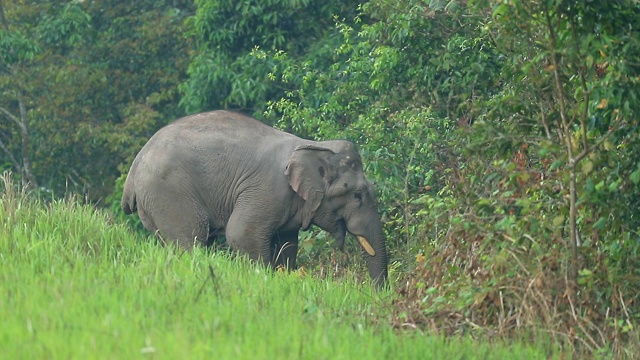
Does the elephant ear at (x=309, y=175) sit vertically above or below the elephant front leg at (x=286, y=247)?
above

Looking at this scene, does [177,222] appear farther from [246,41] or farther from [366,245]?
[246,41]

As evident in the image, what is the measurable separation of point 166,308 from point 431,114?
6226 mm

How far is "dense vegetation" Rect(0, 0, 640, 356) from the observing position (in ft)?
26.3

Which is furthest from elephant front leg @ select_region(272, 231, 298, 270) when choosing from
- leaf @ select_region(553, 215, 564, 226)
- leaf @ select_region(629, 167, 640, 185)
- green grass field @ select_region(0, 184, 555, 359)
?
leaf @ select_region(629, 167, 640, 185)

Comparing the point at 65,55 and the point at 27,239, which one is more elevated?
the point at 27,239

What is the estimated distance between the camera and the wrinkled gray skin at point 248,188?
12.4m

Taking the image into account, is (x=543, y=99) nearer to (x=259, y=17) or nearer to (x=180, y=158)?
(x=180, y=158)

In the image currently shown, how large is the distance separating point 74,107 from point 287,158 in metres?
8.21

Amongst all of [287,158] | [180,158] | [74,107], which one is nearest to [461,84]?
[287,158]

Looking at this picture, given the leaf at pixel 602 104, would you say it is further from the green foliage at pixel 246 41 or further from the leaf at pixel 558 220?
the green foliage at pixel 246 41

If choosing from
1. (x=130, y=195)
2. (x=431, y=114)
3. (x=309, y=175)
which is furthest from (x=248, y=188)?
(x=431, y=114)

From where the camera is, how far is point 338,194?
12562 millimetres

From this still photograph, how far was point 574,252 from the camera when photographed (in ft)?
26.7

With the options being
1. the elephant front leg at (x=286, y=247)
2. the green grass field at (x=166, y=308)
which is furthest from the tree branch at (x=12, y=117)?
the green grass field at (x=166, y=308)
